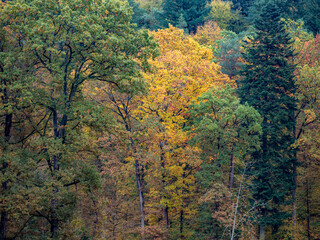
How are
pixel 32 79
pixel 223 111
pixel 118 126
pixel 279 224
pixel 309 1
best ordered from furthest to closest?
pixel 309 1 → pixel 279 224 → pixel 223 111 → pixel 118 126 → pixel 32 79

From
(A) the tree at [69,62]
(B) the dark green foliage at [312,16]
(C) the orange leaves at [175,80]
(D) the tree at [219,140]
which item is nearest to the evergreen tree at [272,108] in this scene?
(D) the tree at [219,140]

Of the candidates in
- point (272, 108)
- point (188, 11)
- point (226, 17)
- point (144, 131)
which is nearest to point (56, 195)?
point (144, 131)

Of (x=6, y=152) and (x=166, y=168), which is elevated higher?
(x=166, y=168)

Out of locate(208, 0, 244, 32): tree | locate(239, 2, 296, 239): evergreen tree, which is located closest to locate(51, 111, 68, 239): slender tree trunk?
locate(239, 2, 296, 239): evergreen tree

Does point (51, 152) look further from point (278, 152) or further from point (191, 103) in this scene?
point (278, 152)

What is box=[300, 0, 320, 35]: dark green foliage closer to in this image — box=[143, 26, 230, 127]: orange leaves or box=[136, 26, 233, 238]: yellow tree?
box=[143, 26, 230, 127]: orange leaves

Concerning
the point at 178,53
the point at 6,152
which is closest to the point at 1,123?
the point at 6,152

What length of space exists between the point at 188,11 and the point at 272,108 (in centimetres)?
2964

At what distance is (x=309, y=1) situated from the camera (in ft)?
156

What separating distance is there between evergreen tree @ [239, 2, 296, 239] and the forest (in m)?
0.10

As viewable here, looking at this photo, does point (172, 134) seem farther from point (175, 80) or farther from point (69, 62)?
point (69, 62)

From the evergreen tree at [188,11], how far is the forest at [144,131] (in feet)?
55.4

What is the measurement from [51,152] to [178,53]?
48.4 feet

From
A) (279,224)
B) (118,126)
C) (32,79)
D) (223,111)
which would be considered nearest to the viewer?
(32,79)
